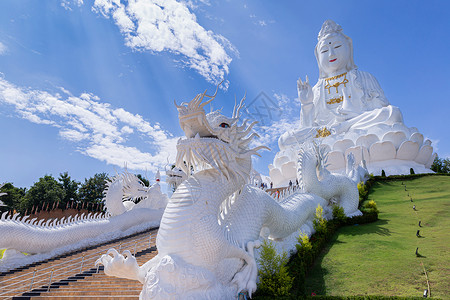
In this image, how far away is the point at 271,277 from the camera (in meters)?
4.96

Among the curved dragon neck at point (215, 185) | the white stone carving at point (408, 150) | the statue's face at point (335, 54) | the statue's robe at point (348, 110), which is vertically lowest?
the curved dragon neck at point (215, 185)

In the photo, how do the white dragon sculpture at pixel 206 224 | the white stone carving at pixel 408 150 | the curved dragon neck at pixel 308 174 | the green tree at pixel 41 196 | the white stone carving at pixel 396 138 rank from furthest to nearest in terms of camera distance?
1. the green tree at pixel 41 196
2. the white stone carving at pixel 396 138
3. the white stone carving at pixel 408 150
4. the curved dragon neck at pixel 308 174
5. the white dragon sculpture at pixel 206 224

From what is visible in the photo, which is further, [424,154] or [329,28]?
[329,28]

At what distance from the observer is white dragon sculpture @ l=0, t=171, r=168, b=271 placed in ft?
27.0

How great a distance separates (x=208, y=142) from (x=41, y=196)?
26.3 m

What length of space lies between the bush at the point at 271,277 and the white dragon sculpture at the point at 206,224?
354 mm

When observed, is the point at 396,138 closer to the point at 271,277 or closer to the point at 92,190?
the point at 271,277

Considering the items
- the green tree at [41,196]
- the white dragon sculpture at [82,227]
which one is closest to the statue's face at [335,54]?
the white dragon sculpture at [82,227]

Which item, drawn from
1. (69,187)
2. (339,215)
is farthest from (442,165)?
(69,187)

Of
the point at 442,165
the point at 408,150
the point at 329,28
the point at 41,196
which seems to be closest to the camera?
the point at 408,150

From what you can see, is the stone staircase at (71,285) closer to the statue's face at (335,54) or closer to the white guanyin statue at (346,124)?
the white guanyin statue at (346,124)

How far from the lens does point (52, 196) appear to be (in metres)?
25.2

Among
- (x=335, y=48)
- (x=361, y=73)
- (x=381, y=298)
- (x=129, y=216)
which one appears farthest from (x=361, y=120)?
(x=381, y=298)

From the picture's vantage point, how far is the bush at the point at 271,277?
4.77 metres
